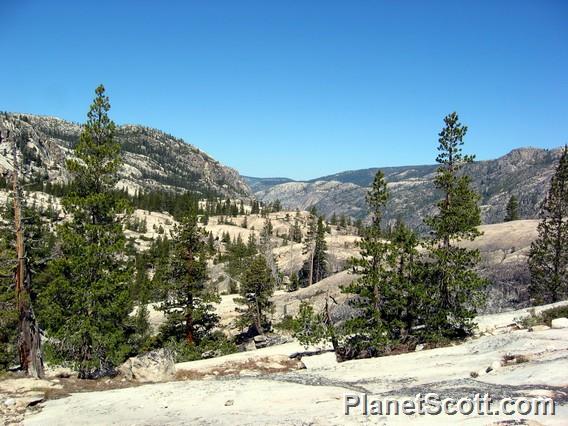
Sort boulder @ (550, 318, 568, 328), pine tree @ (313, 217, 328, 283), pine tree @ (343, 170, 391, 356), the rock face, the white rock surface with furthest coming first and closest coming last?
pine tree @ (313, 217, 328, 283) → pine tree @ (343, 170, 391, 356) → boulder @ (550, 318, 568, 328) → the white rock surface → the rock face

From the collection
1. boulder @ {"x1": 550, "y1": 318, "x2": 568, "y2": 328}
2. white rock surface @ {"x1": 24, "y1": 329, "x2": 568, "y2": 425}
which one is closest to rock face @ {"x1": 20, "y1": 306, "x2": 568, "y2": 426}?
white rock surface @ {"x1": 24, "y1": 329, "x2": 568, "y2": 425}

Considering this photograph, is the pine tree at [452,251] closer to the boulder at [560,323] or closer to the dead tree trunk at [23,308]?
the boulder at [560,323]

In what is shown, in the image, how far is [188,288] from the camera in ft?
119

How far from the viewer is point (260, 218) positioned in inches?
7180

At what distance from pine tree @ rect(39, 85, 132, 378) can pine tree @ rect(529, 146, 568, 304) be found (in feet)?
134

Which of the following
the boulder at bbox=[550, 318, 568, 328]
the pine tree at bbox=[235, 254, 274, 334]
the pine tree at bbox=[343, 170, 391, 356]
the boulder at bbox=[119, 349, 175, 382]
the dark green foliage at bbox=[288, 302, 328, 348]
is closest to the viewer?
the boulder at bbox=[119, 349, 175, 382]

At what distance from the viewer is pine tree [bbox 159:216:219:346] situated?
1419 inches

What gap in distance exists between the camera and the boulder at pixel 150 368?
24047mm

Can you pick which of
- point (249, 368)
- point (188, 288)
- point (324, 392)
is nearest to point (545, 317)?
point (249, 368)

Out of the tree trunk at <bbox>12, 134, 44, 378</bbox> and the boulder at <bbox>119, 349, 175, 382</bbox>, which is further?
Result: the boulder at <bbox>119, 349, 175, 382</bbox>

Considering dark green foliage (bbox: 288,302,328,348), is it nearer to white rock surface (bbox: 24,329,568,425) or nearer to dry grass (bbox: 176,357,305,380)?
dry grass (bbox: 176,357,305,380)

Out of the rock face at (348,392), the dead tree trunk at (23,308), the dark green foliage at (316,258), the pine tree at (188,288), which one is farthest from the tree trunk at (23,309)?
the dark green foliage at (316,258)

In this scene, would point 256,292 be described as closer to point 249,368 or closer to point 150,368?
point 249,368

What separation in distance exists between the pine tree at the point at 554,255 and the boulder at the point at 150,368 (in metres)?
38.0
